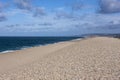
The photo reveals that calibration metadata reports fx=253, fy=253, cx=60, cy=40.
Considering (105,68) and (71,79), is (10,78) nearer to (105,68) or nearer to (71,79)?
(71,79)

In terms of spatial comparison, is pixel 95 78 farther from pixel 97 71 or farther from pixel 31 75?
pixel 31 75

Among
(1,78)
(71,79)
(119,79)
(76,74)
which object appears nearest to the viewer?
(119,79)

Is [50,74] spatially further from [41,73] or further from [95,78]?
[95,78]

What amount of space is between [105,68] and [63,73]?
222 cm

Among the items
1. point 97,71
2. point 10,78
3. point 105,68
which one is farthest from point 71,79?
point 10,78

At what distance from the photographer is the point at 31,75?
13133 mm

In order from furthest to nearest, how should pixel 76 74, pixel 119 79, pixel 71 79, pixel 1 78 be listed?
pixel 1 78 → pixel 76 74 → pixel 71 79 → pixel 119 79

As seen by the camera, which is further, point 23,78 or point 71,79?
point 23,78

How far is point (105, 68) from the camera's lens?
1315 cm

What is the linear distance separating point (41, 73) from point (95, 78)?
346 centimetres

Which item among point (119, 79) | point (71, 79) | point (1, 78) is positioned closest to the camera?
point (119, 79)

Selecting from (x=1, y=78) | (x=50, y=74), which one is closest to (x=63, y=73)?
(x=50, y=74)

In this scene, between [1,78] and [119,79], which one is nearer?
[119,79]

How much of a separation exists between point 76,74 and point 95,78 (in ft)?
4.68
